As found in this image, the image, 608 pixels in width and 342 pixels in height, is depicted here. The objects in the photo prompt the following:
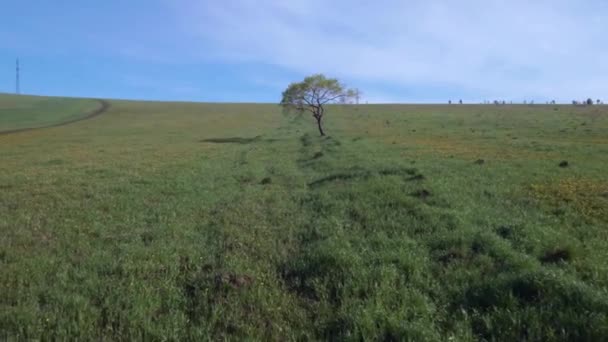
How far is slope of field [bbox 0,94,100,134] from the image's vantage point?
65.4 m

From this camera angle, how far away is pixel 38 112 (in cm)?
7938

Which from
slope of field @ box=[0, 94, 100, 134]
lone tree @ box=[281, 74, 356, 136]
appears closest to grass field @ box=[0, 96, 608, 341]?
lone tree @ box=[281, 74, 356, 136]

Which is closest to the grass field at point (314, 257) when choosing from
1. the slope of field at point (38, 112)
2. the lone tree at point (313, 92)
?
the lone tree at point (313, 92)

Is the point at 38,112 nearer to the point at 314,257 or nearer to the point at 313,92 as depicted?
the point at 313,92

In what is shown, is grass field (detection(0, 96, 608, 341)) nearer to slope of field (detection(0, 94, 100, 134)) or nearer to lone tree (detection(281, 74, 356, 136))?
lone tree (detection(281, 74, 356, 136))

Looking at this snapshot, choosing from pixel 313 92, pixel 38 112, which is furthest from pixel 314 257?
pixel 38 112

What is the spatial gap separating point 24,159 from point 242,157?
1502 centimetres

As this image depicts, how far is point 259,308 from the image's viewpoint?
644 centimetres

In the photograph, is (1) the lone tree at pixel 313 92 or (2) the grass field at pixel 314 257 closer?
(2) the grass field at pixel 314 257

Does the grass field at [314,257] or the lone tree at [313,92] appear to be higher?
the lone tree at [313,92]

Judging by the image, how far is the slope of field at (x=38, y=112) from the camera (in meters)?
65.4

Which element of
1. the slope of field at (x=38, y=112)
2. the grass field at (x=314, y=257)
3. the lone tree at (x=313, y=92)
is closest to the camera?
the grass field at (x=314, y=257)

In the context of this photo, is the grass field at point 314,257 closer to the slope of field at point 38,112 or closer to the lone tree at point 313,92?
the lone tree at point 313,92

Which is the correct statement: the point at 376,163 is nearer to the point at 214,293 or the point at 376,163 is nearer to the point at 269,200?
the point at 269,200
